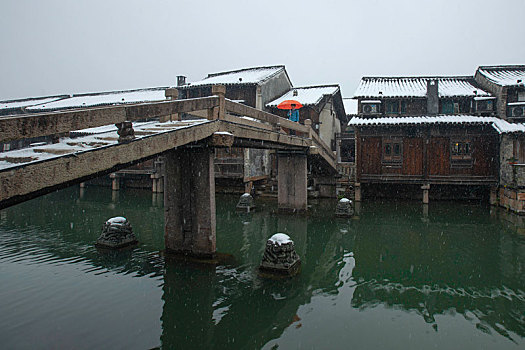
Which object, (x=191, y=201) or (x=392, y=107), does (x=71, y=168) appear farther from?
(x=392, y=107)

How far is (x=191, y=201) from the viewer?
10727 mm

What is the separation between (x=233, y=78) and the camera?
29266 mm

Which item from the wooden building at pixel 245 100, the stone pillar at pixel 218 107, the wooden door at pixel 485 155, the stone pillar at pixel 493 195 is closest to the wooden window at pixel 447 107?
the wooden door at pixel 485 155

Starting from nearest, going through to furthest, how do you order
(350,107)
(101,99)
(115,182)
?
(115,182) → (101,99) → (350,107)

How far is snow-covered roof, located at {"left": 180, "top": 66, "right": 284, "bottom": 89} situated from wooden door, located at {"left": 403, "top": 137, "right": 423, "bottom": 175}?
11.6 meters

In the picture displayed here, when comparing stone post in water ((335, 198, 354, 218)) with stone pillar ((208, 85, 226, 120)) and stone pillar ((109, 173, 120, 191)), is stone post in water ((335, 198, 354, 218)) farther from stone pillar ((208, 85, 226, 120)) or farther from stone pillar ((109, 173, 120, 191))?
stone pillar ((109, 173, 120, 191))

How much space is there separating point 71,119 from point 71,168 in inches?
29.8

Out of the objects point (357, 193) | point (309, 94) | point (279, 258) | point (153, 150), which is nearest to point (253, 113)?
point (279, 258)

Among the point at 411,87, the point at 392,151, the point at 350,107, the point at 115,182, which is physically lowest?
the point at 115,182

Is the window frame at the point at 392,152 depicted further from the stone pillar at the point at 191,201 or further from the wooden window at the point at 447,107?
the stone pillar at the point at 191,201

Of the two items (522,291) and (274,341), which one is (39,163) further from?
(522,291)

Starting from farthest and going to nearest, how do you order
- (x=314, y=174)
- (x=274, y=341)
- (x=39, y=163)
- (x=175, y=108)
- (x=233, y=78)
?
1. (x=233, y=78)
2. (x=314, y=174)
3. (x=175, y=108)
4. (x=274, y=341)
5. (x=39, y=163)

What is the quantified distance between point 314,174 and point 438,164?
8.37m

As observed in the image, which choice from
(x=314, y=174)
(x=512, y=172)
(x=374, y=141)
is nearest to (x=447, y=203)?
(x=512, y=172)
